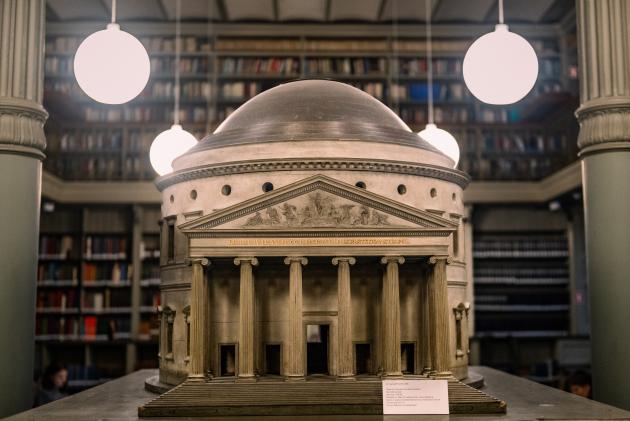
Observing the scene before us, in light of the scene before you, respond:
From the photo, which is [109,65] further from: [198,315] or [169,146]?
[169,146]

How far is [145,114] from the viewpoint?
2308cm

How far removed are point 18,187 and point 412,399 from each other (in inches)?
261

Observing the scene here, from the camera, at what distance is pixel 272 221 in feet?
48.4

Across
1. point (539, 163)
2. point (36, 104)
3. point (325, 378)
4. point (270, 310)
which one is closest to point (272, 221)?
point (270, 310)

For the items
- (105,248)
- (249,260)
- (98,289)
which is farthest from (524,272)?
(98,289)

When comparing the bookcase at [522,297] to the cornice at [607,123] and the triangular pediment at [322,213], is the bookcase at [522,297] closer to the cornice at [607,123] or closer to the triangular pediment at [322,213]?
the triangular pediment at [322,213]

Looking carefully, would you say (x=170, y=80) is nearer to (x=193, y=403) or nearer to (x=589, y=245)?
(x=193, y=403)

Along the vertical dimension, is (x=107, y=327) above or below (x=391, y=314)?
below

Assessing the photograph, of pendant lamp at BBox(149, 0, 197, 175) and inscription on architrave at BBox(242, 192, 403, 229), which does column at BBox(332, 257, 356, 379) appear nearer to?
inscription on architrave at BBox(242, 192, 403, 229)

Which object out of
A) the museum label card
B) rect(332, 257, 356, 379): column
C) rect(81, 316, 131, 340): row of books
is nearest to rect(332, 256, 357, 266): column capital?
rect(332, 257, 356, 379): column

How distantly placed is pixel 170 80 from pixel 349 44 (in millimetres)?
5367

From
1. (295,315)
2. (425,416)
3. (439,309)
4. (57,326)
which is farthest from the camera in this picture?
(57,326)

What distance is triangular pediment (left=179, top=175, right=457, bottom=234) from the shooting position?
14.6 meters

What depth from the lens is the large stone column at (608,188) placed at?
33.8ft
